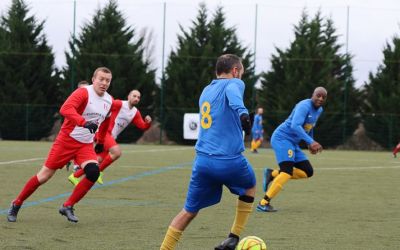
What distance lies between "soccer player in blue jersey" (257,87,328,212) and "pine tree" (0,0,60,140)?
27.8 metres

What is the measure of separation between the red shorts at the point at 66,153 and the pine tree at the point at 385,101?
27941mm

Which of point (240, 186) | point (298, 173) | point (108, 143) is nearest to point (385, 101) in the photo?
point (108, 143)

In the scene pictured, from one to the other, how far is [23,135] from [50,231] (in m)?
30.0

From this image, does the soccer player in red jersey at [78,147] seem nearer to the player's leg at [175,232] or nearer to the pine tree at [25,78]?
the player's leg at [175,232]

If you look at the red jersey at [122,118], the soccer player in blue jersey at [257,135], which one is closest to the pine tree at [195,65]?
the soccer player in blue jersey at [257,135]

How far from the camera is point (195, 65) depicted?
3672cm

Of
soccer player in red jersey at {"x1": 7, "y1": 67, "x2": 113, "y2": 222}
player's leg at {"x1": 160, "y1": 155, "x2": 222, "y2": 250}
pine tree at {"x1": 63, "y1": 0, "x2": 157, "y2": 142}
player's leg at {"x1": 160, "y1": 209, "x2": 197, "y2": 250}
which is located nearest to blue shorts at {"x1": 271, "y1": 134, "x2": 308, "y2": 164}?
soccer player in red jersey at {"x1": 7, "y1": 67, "x2": 113, "y2": 222}

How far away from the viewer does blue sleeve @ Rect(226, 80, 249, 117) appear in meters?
5.66

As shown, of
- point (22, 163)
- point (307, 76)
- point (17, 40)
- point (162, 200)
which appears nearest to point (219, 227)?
point (162, 200)

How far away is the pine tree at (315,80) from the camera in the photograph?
35.2 m

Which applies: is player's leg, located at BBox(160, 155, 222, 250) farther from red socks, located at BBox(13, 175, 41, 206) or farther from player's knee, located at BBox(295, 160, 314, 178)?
player's knee, located at BBox(295, 160, 314, 178)

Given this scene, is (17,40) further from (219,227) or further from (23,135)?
(219,227)

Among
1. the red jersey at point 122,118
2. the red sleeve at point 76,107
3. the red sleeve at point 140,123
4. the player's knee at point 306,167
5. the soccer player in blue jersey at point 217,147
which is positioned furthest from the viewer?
the red jersey at point 122,118

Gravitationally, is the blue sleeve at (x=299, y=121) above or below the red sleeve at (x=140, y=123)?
above
